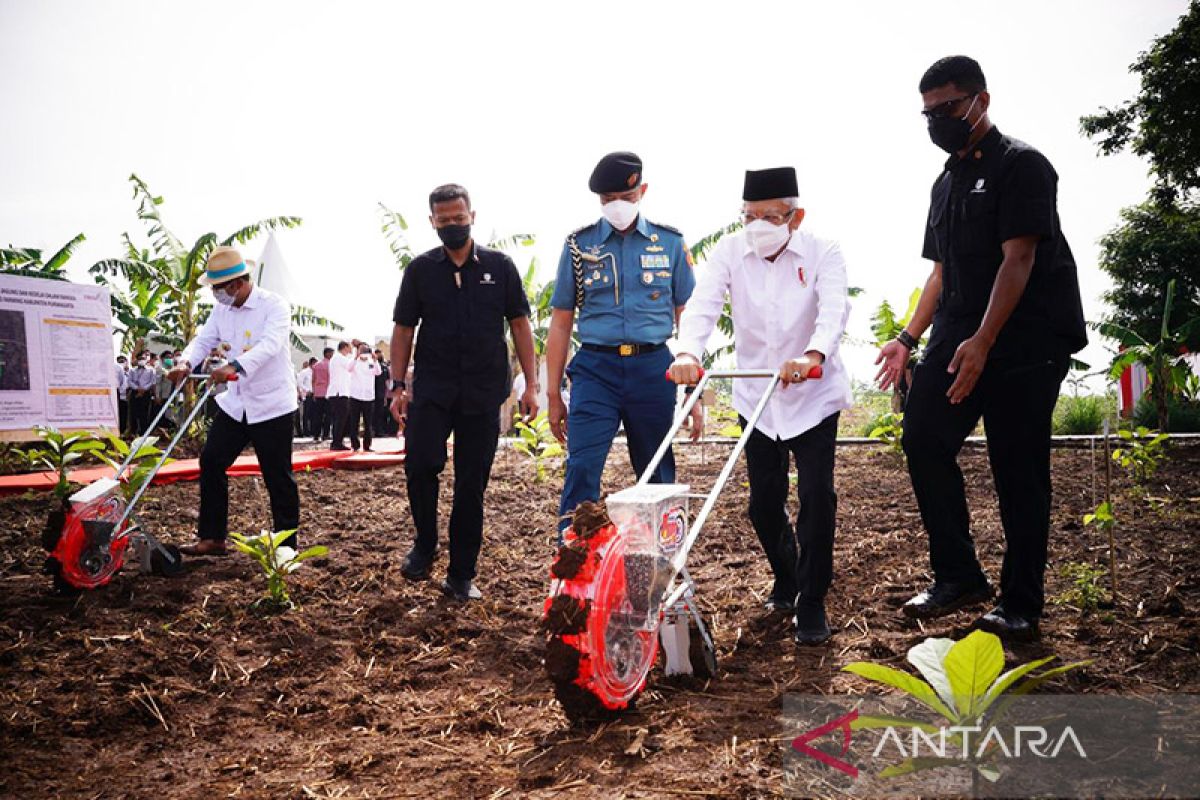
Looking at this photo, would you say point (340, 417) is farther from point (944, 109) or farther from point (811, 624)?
point (944, 109)

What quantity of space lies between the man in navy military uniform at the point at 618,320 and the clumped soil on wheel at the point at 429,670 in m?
0.89

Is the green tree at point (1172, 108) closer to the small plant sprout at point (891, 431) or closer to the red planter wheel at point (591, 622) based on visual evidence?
the small plant sprout at point (891, 431)

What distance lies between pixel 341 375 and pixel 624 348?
433 inches

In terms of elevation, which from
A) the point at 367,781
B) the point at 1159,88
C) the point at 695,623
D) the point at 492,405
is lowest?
the point at 367,781

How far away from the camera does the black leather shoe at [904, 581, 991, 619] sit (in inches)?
140

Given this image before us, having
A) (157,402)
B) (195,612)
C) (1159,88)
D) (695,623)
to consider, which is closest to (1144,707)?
(695,623)

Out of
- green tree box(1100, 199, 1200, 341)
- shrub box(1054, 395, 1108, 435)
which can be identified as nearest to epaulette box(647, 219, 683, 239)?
shrub box(1054, 395, 1108, 435)

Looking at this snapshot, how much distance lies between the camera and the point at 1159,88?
67.3ft

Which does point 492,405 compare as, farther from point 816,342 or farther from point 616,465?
point 616,465

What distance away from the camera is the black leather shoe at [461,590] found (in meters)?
4.51

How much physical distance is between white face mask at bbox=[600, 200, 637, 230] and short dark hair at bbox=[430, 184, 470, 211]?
34.8 inches

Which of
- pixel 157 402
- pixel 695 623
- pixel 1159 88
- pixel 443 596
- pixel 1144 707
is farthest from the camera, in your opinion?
pixel 1159 88

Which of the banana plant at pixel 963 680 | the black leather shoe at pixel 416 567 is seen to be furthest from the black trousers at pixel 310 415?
the banana plant at pixel 963 680

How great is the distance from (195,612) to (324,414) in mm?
18010
